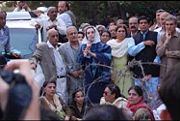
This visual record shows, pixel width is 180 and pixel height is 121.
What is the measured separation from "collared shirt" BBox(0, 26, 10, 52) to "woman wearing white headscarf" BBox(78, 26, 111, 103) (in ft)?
4.37

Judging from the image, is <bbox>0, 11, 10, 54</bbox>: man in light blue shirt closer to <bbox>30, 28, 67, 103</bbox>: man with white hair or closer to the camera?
<bbox>30, 28, 67, 103</bbox>: man with white hair

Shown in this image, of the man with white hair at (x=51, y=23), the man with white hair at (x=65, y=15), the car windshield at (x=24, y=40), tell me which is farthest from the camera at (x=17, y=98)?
the man with white hair at (x=65, y=15)

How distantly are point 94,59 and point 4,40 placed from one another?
1.64 meters

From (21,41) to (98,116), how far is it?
8.31 meters

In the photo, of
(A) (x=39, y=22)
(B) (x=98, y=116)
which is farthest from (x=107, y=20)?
(B) (x=98, y=116)

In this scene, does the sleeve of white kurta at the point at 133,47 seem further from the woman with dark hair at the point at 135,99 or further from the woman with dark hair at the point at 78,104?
the woman with dark hair at the point at 135,99

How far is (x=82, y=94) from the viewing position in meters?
8.67

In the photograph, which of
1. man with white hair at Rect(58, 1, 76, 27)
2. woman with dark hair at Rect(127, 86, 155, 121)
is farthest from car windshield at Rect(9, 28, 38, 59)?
woman with dark hair at Rect(127, 86, 155, 121)

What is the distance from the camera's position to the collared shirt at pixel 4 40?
9.86m

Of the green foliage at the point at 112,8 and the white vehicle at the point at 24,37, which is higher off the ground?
the white vehicle at the point at 24,37

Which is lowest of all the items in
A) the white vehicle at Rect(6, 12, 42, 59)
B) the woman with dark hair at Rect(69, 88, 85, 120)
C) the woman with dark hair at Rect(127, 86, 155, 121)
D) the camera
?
the woman with dark hair at Rect(69, 88, 85, 120)

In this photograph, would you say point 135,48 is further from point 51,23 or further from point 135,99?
point 51,23

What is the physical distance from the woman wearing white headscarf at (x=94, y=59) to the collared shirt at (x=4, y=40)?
1332mm

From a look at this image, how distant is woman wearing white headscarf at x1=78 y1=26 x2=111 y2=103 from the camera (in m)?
9.21
